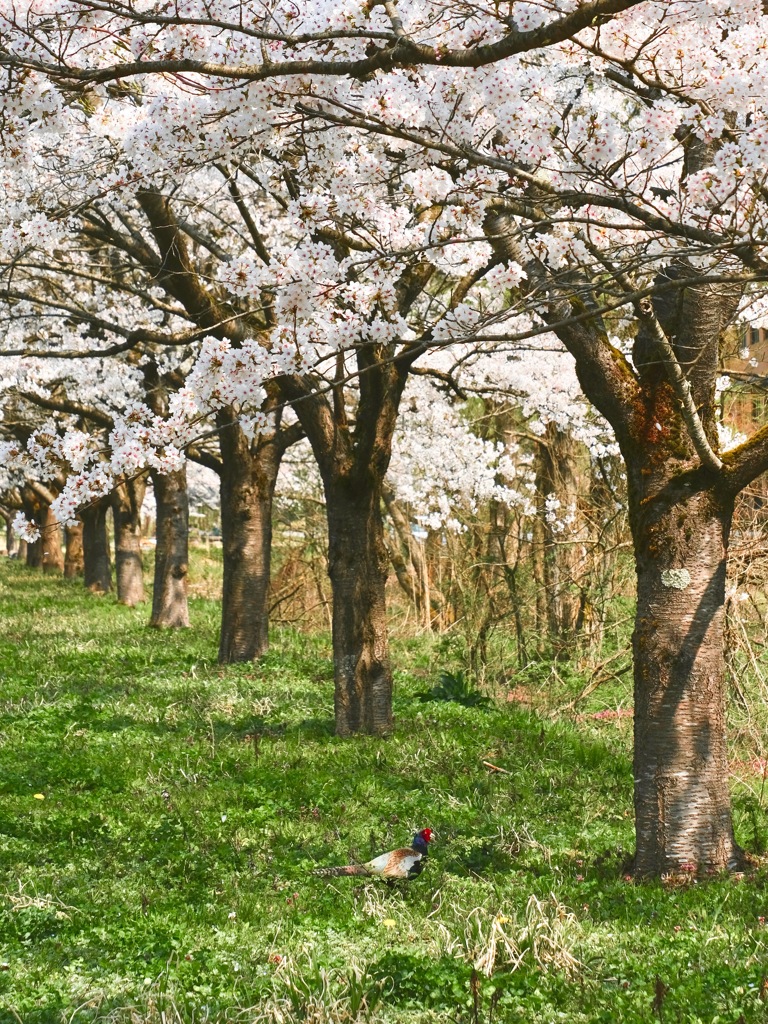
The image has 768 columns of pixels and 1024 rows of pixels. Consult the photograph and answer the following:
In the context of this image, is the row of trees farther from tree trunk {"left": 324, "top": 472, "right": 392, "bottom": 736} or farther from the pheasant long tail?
tree trunk {"left": 324, "top": 472, "right": 392, "bottom": 736}

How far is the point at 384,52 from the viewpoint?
458 cm

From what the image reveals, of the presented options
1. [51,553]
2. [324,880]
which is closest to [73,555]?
[51,553]

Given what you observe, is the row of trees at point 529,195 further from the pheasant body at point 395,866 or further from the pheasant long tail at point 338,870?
the pheasant long tail at point 338,870

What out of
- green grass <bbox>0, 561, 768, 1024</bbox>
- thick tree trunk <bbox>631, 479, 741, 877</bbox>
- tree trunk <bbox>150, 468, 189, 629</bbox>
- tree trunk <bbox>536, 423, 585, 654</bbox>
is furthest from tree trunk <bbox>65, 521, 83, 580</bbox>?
thick tree trunk <bbox>631, 479, 741, 877</bbox>

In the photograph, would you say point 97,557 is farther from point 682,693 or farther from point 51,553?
point 682,693

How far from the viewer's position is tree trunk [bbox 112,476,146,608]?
22.4m

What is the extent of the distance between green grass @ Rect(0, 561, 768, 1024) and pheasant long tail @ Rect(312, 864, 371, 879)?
7cm

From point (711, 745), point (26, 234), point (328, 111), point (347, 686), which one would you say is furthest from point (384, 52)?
point (347, 686)

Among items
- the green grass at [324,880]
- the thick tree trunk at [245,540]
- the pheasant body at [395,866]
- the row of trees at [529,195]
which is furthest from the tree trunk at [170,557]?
the pheasant body at [395,866]

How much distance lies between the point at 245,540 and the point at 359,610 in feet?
14.2

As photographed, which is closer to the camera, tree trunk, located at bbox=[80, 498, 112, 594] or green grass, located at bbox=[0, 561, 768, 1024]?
green grass, located at bbox=[0, 561, 768, 1024]

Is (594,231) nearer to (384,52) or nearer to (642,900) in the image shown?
(384,52)

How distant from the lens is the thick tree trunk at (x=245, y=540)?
13.9 m

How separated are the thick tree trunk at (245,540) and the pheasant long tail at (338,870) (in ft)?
25.2
